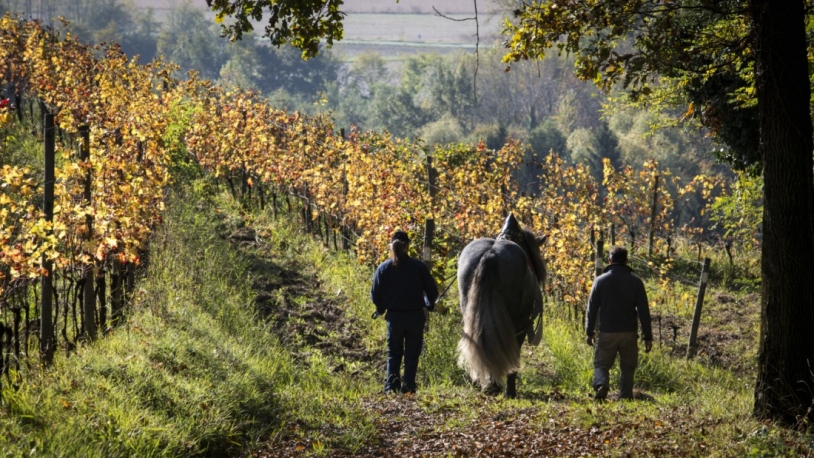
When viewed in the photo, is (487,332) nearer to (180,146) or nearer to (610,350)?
(610,350)

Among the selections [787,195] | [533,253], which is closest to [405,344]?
[533,253]

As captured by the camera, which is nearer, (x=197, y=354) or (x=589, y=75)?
(x=589, y=75)

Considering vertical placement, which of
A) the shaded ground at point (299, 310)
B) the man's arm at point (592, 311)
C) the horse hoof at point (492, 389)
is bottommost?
the shaded ground at point (299, 310)

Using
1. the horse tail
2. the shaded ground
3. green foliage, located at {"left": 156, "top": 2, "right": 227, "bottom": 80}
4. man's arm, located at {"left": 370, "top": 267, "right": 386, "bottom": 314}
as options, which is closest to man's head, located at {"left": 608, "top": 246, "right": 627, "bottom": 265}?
the horse tail

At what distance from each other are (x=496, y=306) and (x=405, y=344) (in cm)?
112

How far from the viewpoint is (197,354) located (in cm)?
768

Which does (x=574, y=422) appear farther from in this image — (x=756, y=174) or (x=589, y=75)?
(x=756, y=174)

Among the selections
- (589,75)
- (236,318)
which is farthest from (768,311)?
(236,318)

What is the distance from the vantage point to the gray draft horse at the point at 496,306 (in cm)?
810

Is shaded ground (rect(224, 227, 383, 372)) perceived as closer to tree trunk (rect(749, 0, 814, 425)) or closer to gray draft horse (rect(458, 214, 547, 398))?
gray draft horse (rect(458, 214, 547, 398))

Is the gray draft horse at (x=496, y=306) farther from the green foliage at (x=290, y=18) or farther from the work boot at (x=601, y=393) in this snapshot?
the green foliage at (x=290, y=18)

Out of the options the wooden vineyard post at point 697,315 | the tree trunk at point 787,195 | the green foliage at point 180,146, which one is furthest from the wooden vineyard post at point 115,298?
the green foliage at point 180,146

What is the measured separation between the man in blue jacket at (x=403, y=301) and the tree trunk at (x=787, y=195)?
3319mm

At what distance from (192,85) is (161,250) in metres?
10.3
